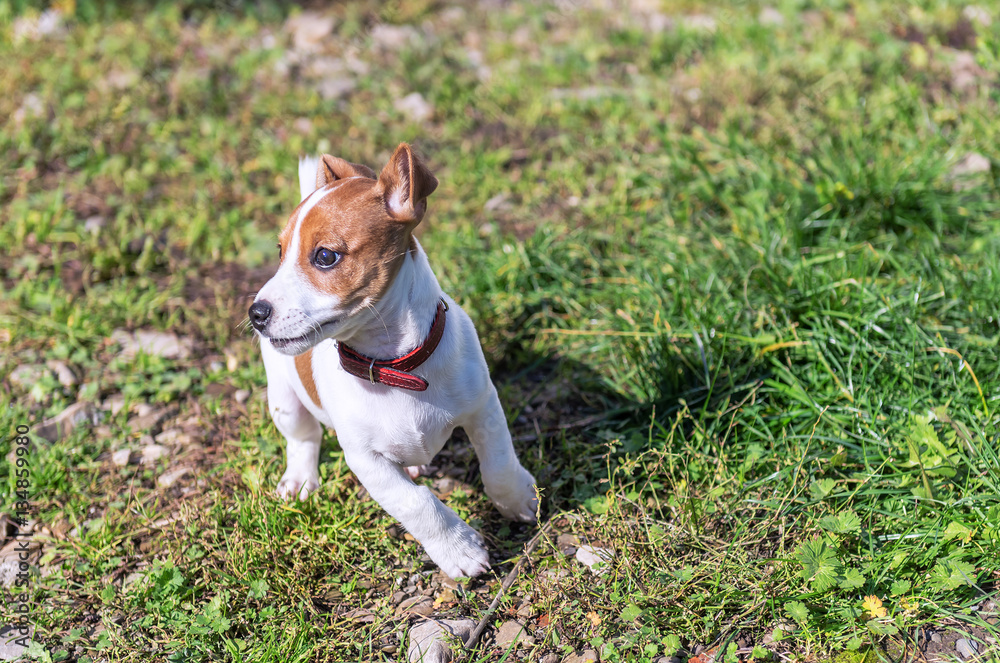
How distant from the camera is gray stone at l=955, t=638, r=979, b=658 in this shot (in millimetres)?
2654

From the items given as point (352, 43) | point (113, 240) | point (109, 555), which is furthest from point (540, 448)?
point (352, 43)

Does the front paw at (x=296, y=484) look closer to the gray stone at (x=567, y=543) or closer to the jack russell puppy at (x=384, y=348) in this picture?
the jack russell puppy at (x=384, y=348)

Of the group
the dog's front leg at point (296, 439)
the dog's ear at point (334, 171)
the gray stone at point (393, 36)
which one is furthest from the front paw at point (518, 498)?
the gray stone at point (393, 36)

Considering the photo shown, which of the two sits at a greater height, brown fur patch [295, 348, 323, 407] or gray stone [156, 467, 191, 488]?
brown fur patch [295, 348, 323, 407]

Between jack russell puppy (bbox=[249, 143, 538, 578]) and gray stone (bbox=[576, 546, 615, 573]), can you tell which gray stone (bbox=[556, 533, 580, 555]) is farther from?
jack russell puppy (bbox=[249, 143, 538, 578])

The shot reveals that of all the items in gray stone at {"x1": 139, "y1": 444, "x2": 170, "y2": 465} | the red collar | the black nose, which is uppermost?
the black nose

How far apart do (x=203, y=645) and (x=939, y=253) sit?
12.6ft

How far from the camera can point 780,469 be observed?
328cm

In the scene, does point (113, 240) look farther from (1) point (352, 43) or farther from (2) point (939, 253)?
(2) point (939, 253)

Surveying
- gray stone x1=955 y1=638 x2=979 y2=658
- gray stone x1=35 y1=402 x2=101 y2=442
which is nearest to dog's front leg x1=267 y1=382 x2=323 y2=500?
gray stone x1=35 y1=402 x2=101 y2=442

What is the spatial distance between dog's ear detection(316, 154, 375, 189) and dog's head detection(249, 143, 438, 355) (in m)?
0.27

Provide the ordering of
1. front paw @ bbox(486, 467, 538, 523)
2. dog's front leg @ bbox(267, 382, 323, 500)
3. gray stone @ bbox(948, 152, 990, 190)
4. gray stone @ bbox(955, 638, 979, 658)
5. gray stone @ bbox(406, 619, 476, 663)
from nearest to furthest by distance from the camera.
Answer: gray stone @ bbox(955, 638, 979, 658) < gray stone @ bbox(406, 619, 476, 663) < front paw @ bbox(486, 467, 538, 523) < dog's front leg @ bbox(267, 382, 323, 500) < gray stone @ bbox(948, 152, 990, 190)

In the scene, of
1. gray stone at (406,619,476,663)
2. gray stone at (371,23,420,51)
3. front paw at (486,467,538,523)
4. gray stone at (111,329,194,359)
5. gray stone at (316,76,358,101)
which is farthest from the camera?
gray stone at (371,23,420,51)

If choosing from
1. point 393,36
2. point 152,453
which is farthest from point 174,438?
point 393,36
